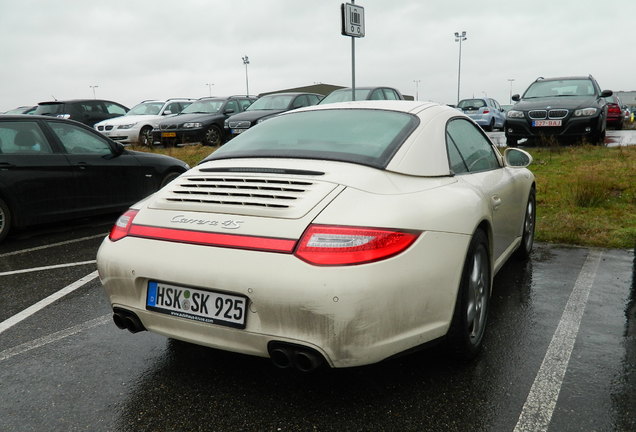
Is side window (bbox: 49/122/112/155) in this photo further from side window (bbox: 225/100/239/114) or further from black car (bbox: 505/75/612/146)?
side window (bbox: 225/100/239/114)

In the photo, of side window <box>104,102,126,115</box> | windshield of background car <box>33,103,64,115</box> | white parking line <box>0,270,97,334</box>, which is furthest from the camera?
side window <box>104,102,126,115</box>

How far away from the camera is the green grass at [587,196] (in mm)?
5957

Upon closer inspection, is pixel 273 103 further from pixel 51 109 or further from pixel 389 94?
pixel 51 109

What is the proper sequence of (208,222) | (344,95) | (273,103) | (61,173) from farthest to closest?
1. (273,103)
2. (344,95)
3. (61,173)
4. (208,222)

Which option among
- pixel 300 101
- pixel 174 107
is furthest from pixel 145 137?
pixel 300 101

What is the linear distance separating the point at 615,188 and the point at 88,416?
7.76 meters

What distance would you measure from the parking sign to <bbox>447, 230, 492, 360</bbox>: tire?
7092mm

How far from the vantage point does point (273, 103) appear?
51.8ft

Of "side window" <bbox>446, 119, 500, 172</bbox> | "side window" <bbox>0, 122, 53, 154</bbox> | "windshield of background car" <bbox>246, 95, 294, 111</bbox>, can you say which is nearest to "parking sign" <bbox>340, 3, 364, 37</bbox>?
"side window" <bbox>0, 122, 53, 154</bbox>

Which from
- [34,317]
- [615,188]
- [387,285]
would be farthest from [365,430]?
[615,188]

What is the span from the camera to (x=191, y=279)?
2.54 metres

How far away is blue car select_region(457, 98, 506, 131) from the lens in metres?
23.5

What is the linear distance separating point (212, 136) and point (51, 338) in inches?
489

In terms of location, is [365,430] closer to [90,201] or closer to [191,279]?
[191,279]
